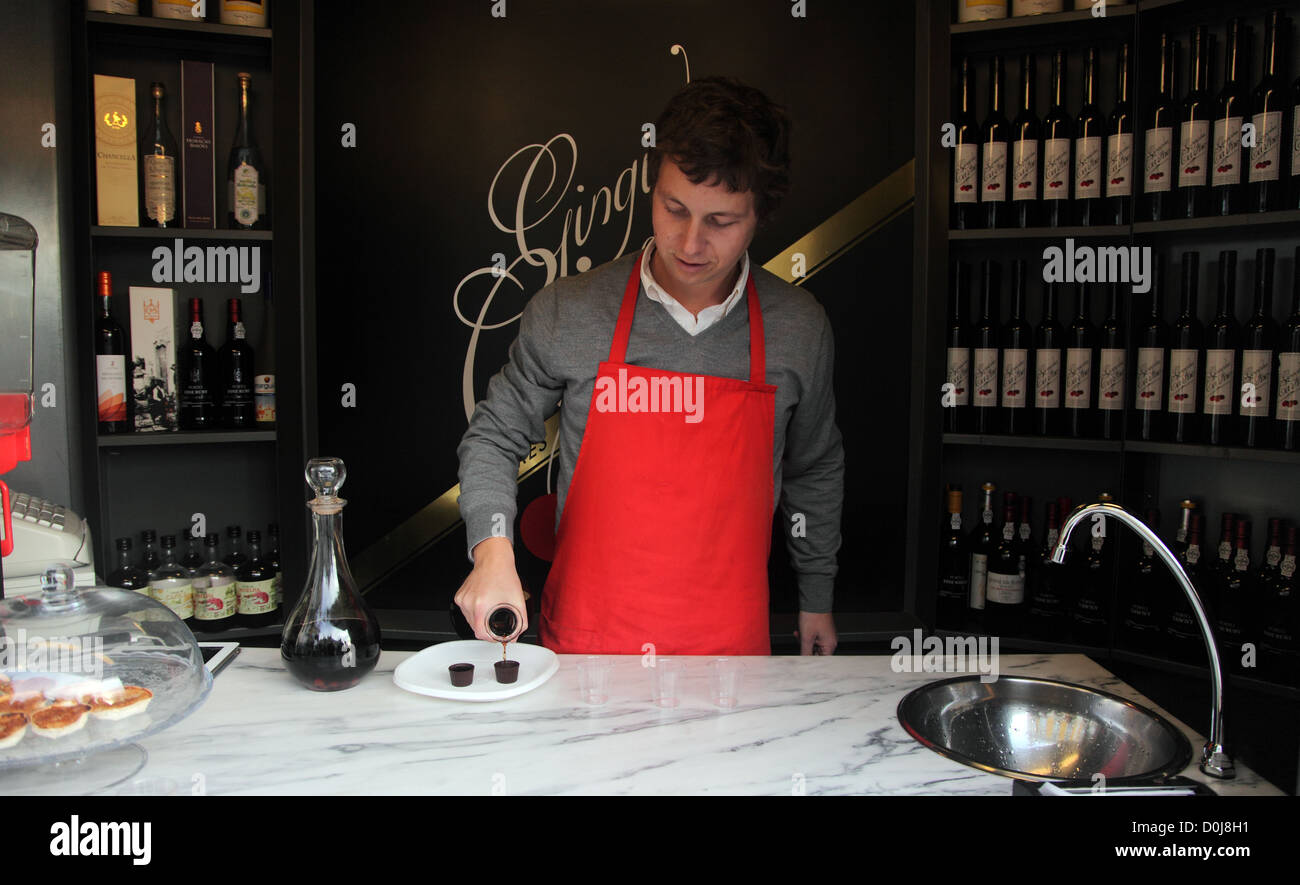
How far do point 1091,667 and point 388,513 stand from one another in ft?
6.41

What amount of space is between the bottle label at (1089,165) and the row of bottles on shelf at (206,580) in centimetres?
244

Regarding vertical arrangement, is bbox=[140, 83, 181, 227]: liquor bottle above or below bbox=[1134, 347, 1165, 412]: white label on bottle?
above

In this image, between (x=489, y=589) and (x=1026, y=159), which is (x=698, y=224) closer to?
(x=489, y=589)

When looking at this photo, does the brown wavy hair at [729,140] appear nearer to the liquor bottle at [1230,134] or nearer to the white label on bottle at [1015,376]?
the white label on bottle at [1015,376]

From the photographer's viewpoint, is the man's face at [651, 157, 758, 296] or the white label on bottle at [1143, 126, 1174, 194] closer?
the man's face at [651, 157, 758, 296]

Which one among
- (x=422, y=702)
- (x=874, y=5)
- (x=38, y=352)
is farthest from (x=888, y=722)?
(x=38, y=352)

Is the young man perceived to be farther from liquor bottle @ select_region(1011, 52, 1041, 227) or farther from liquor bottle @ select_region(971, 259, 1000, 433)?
liquor bottle @ select_region(1011, 52, 1041, 227)

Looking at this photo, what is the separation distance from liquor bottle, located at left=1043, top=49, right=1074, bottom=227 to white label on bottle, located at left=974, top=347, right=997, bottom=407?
1.22ft

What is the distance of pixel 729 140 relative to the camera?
1740 mm

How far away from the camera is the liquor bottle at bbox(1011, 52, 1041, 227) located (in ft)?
→ 8.03

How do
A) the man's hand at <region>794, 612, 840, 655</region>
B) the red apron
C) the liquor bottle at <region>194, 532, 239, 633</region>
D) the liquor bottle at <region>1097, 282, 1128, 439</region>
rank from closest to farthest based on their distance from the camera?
the red apron → the man's hand at <region>794, 612, 840, 655</region> → the liquor bottle at <region>1097, 282, 1128, 439</region> → the liquor bottle at <region>194, 532, 239, 633</region>

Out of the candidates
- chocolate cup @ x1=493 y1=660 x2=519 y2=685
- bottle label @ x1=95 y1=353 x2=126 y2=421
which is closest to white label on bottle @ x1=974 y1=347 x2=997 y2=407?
chocolate cup @ x1=493 y1=660 x2=519 y2=685

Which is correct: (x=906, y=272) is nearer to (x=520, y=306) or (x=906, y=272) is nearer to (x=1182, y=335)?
(x=1182, y=335)

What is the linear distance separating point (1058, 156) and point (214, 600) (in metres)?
2.56
